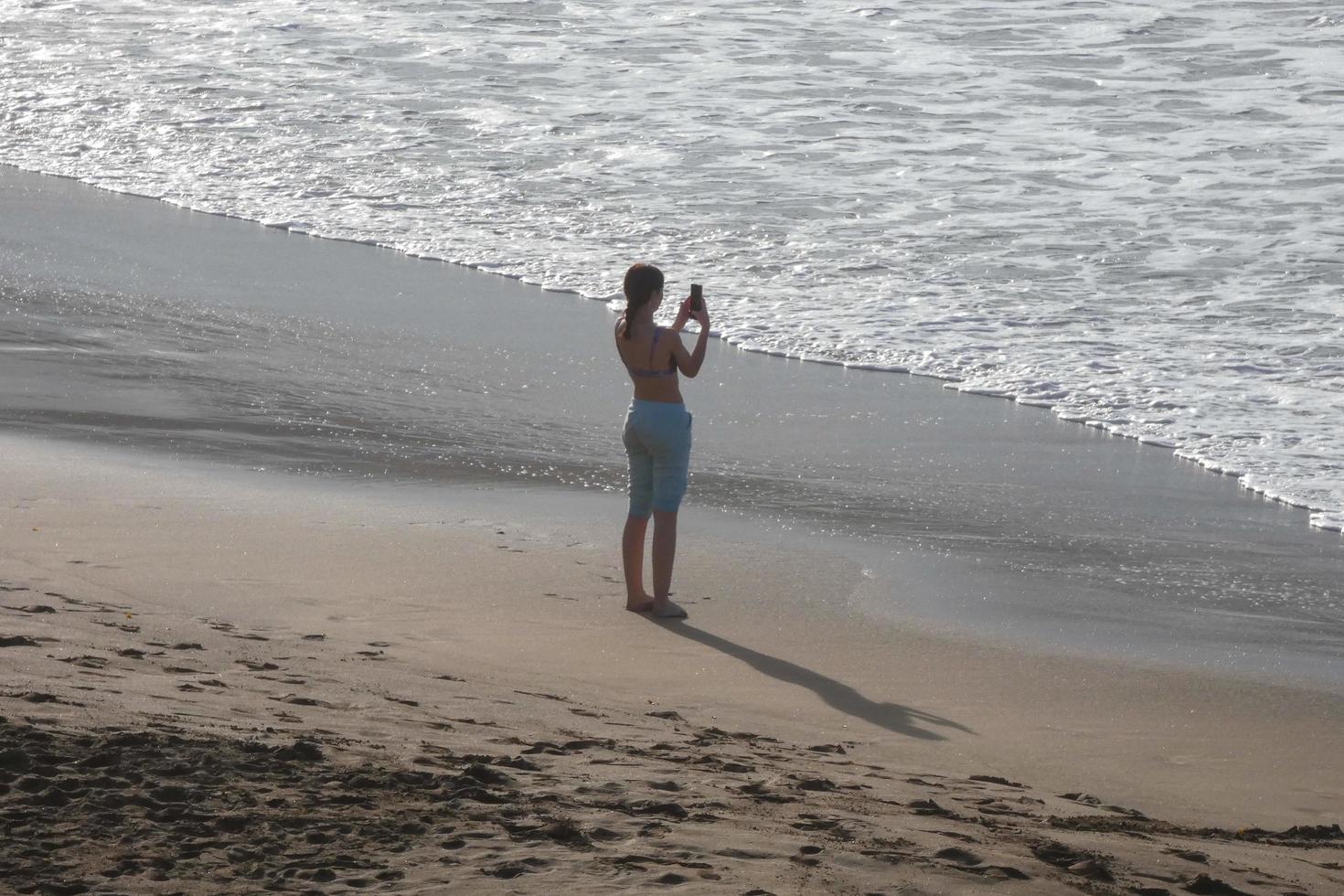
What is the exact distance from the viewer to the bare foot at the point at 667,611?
600 centimetres

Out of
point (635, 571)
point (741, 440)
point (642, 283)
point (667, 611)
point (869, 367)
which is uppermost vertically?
point (642, 283)

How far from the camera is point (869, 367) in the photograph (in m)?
10.3

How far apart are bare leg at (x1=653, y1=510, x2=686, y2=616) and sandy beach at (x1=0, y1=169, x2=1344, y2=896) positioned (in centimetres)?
10

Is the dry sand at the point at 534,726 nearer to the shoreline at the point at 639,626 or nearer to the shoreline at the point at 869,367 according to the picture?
the shoreline at the point at 639,626

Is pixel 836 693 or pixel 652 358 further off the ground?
pixel 652 358

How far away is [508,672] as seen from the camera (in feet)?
16.9

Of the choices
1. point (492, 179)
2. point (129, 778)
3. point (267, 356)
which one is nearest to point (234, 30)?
point (492, 179)

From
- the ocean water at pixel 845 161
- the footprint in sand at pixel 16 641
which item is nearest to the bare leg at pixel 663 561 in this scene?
the footprint in sand at pixel 16 641

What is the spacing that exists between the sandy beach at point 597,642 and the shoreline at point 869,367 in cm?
15

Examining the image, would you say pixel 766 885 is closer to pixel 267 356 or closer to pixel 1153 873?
pixel 1153 873

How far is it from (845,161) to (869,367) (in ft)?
19.8

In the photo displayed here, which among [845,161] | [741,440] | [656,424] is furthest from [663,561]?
[845,161]

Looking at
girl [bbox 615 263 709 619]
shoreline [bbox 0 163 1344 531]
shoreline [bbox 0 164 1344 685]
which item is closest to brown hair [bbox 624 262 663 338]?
girl [bbox 615 263 709 619]

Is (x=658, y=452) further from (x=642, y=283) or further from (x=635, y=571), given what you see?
(x=642, y=283)
